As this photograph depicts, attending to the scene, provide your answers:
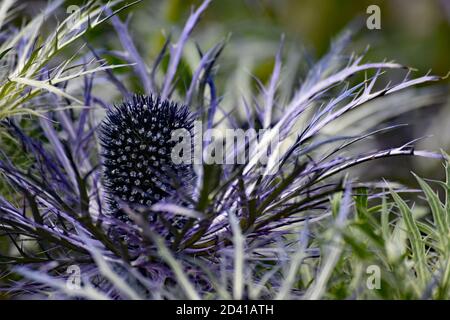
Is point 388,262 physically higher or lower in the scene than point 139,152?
lower

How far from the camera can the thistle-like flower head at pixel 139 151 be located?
1.73 feet

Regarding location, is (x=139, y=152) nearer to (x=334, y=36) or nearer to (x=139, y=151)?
(x=139, y=151)

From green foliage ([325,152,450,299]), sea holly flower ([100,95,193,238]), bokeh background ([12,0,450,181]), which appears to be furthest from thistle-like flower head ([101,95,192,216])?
bokeh background ([12,0,450,181])

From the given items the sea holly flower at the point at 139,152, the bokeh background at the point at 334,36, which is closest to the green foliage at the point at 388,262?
the sea holly flower at the point at 139,152

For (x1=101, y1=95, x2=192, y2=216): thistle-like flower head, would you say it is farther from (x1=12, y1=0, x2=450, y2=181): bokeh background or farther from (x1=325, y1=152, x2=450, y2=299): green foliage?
(x1=12, y1=0, x2=450, y2=181): bokeh background

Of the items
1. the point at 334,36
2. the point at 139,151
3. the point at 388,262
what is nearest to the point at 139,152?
the point at 139,151

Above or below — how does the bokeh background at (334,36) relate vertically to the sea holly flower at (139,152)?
above

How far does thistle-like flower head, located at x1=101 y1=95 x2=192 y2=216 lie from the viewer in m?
0.53

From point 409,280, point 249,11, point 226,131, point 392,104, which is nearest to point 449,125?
point 392,104

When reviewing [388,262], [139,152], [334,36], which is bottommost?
[388,262]

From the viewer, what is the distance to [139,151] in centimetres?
53

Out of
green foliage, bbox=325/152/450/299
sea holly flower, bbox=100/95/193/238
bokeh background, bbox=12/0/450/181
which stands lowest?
green foliage, bbox=325/152/450/299

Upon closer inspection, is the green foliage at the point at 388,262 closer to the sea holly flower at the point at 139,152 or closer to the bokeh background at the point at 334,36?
the sea holly flower at the point at 139,152
